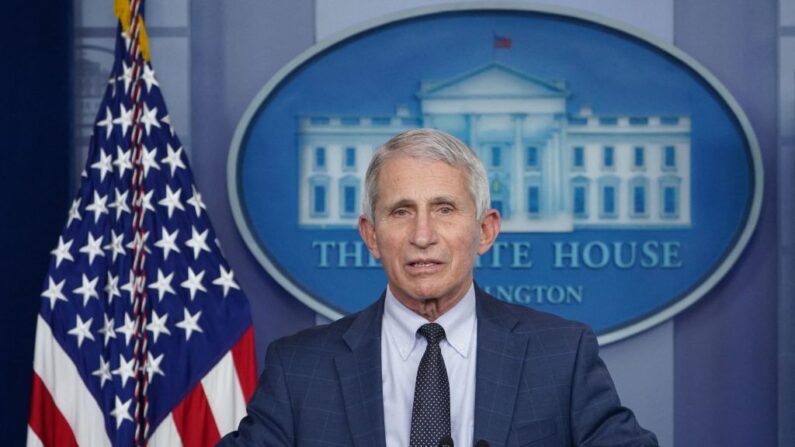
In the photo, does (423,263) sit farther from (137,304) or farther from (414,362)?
(137,304)

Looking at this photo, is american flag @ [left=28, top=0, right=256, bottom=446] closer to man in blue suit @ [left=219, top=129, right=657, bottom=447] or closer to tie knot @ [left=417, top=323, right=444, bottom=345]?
man in blue suit @ [left=219, top=129, right=657, bottom=447]

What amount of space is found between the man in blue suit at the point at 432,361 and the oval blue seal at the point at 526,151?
1.36 meters

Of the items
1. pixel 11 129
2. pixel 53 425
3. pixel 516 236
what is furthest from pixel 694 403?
pixel 11 129

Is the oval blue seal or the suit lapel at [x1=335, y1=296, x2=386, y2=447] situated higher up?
the oval blue seal

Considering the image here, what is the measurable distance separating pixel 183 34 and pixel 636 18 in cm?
145

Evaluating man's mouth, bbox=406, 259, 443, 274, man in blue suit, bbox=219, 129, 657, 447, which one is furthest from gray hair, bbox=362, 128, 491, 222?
man's mouth, bbox=406, 259, 443, 274

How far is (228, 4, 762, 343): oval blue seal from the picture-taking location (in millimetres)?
3166

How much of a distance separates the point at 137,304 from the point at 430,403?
4.61 feet

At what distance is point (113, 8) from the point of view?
3270 mm

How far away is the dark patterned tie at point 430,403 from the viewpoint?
1663 millimetres

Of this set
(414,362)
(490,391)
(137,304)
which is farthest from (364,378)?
(137,304)

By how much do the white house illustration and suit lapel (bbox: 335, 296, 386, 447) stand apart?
4.54 ft

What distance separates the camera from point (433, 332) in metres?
1.79

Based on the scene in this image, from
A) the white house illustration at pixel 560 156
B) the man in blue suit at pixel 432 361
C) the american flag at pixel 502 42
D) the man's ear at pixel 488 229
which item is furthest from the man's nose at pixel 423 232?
the american flag at pixel 502 42
